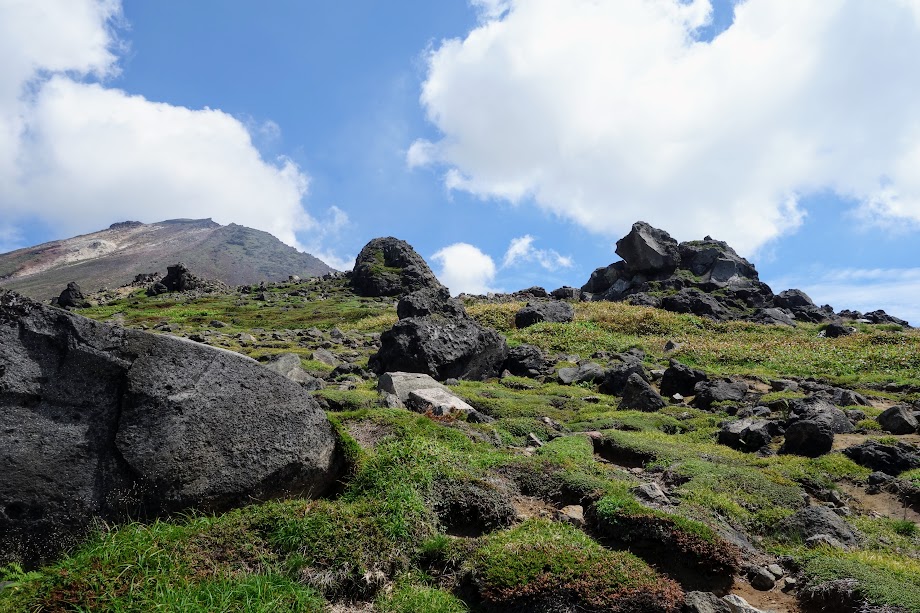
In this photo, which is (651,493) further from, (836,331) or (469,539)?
(836,331)

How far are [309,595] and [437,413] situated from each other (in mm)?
8496

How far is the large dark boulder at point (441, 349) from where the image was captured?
2384 cm

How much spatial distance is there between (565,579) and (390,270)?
73346 millimetres

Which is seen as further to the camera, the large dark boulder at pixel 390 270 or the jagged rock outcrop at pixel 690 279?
the large dark boulder at pixel 390 270

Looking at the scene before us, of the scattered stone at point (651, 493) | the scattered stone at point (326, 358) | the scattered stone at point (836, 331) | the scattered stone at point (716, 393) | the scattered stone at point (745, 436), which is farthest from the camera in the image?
the scattered stone at point (836, 331)

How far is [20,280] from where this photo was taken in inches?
7436

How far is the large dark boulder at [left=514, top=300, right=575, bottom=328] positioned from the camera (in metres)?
42.3

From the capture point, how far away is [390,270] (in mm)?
78938

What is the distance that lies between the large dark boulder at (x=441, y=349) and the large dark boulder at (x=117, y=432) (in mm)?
15605

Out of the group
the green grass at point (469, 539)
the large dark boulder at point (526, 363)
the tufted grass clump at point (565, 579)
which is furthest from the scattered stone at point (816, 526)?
the large dark boulder at point (526, 363)

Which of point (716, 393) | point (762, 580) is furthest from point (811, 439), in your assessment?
point (762, 580)

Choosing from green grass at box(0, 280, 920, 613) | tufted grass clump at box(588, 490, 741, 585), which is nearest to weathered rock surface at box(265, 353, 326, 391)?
green grass at box(0, 280, 920, 613)

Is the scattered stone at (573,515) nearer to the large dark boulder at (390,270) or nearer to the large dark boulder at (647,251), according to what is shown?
the large dark boulder at (647,251)

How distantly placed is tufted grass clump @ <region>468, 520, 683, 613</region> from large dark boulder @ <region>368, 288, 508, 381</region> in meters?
16.3
